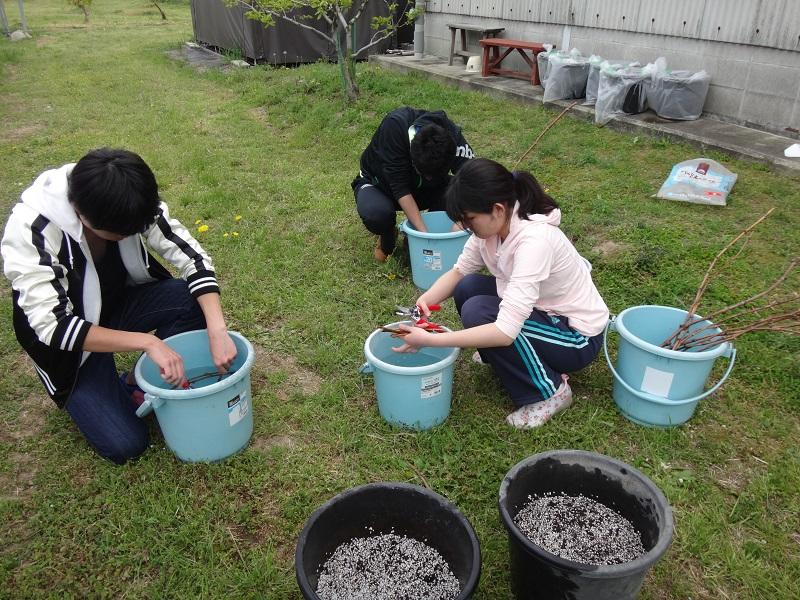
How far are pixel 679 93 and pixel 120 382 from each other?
5.35 meters

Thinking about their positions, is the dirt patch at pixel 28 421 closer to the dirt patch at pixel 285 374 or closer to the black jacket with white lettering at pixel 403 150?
the dirt patch at pixel 285 374

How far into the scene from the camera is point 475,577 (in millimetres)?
1429

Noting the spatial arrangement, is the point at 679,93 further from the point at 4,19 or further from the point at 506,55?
the point at 4,19

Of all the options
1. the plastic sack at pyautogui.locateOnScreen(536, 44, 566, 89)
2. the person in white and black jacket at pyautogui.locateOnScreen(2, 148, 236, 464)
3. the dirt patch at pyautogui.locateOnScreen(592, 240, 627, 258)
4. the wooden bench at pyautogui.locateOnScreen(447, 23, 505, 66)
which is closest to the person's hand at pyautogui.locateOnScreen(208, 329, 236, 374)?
the person in white and black jacket at pyautogui.locateOnScreen(2, 148, 236, 464)

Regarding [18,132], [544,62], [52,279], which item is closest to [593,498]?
[52,279]

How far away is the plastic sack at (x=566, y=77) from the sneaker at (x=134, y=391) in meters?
5.46

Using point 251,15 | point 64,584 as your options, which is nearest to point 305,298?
point 64,584

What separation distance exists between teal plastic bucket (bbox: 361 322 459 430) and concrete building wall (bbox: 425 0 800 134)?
15.1 ft

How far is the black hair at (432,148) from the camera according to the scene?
2.98 meters

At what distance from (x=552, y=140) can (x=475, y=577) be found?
15.7 ft

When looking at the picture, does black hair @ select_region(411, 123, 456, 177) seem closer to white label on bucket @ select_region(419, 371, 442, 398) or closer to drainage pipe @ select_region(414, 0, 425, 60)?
white label on bucket @ select_region(419, 371, 442, 398)

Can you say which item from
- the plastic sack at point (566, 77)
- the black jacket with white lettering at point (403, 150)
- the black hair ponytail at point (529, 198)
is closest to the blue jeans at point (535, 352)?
the black hair ponytail at point (529, 198)

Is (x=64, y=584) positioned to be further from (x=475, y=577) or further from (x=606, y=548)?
(x=606, y=548)

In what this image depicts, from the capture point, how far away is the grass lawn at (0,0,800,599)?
1895 mm
